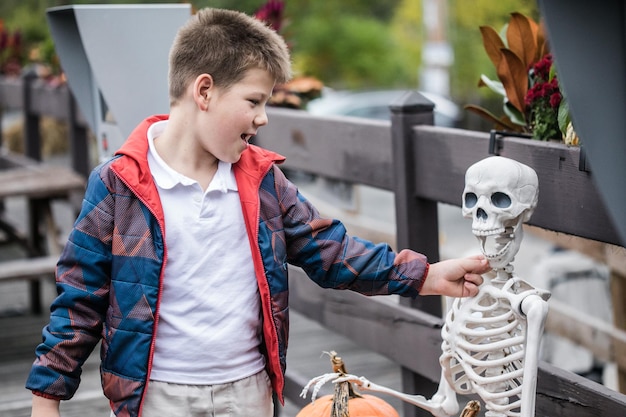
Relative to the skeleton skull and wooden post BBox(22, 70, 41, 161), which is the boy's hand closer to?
the skeleton skull

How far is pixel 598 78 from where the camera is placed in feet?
5.34

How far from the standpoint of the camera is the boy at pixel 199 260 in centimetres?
237

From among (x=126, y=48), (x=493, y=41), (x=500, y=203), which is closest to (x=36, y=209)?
(x=126, y=48)

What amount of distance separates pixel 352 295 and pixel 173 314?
1.44m

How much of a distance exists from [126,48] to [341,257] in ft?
4.76

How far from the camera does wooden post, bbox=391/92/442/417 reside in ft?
11.0

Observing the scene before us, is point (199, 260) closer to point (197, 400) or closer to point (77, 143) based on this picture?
point (197, 400)

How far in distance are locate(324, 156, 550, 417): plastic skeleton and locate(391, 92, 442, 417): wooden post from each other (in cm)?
98

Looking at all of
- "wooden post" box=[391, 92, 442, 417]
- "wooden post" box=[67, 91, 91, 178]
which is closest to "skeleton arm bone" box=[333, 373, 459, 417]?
"wooden post" box=[391, 92, 442, 417]

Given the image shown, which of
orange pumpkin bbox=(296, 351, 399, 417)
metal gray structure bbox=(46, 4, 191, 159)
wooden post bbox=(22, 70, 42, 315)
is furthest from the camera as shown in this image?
wooden post bbox=(22, 70, 42, 315)

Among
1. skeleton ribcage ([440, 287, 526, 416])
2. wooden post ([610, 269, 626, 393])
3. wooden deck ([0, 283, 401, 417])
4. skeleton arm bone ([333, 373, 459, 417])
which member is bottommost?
wooden deck ([0, 283, 401, 417])

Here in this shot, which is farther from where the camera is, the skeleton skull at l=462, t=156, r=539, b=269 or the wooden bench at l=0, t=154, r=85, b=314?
the wooden bench at l=0, t=154, r=85, b=314

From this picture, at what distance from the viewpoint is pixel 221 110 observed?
2359 millimetres

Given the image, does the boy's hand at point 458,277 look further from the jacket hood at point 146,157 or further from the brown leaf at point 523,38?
the brown leaf at point 523,38
